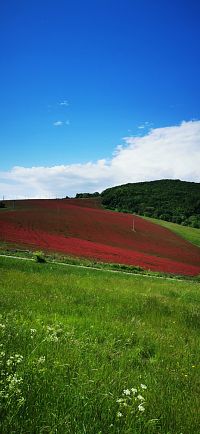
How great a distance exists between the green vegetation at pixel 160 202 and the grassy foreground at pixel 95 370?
119 metres

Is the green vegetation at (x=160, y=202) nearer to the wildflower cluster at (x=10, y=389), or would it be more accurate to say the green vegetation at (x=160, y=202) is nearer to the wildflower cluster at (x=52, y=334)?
the wildflower cluster at (x=52, y=334)

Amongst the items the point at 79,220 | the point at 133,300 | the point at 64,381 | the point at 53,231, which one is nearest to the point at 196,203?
the point at 79,220

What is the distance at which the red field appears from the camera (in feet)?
150

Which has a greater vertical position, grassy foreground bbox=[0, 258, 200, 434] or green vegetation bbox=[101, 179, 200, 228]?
green vegetation bbox=[101, 179, 200, 228]

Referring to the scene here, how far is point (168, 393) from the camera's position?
228 inches

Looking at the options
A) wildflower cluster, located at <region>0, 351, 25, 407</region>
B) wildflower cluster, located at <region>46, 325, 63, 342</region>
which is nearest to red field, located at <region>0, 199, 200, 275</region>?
wildflower cluster, located at <region>46, 325, 63, 342</region>

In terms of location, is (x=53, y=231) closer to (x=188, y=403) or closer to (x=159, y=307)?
(x=159, y=307)

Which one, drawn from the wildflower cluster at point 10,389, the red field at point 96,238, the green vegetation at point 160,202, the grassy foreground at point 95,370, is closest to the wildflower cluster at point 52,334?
the grassy foreground at point 95,370

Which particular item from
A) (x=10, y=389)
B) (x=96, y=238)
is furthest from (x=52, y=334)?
(x=96, y=238)

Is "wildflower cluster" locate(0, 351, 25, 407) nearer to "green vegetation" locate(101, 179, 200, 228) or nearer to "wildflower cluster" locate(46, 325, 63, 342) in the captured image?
"wildflower cluster" locate(46, 325, 63, 342)

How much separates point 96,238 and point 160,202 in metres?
95.2

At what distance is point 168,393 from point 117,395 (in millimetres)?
1027

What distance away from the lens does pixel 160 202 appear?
153125 millimetres

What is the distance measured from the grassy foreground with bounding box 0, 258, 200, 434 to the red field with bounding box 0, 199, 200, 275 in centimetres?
3094
